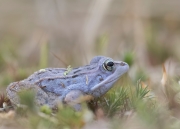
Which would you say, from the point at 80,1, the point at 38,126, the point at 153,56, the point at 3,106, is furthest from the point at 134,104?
the point at 80,1

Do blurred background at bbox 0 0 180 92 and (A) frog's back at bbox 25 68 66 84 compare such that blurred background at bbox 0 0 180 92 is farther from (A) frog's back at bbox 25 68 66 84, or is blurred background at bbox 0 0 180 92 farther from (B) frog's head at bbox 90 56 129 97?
(B) frog's head at bbox 90 56 129 97

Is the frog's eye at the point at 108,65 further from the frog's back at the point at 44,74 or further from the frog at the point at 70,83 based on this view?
the frog's back at the point at 44,74

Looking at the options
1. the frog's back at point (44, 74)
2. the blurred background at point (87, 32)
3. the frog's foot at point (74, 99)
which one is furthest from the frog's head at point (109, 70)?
the blurred background at point (87, 32)

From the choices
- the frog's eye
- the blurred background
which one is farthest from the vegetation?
the frog's eye

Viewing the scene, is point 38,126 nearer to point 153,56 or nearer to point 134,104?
point 134,104

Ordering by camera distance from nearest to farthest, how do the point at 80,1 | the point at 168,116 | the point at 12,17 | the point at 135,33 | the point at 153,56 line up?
the point at 168,116 → the point at 153,56 → the point at 135,33 → the point at 80,1 → the point at 12,17

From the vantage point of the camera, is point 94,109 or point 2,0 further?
point 2,0

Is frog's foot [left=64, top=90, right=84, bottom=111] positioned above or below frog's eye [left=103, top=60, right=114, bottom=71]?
below

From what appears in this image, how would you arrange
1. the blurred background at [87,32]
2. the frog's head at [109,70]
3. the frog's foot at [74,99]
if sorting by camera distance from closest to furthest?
the frog's foot at [74,99], the frog's head at [109,70], the blurred background at [87,32]
